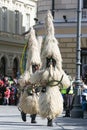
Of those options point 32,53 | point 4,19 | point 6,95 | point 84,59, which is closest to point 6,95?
point 6,95

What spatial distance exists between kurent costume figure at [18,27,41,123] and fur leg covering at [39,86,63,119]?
1029mm

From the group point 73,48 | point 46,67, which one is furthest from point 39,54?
point 73,48

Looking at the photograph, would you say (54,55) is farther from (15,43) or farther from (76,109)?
(15,43)

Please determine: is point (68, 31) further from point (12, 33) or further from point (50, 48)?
point (12, 33)

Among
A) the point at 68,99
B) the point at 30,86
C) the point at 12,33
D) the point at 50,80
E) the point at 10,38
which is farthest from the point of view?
the point at 12,33

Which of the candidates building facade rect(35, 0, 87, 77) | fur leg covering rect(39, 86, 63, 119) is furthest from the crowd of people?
fur leg covering rect(39, 86, 63, 119)

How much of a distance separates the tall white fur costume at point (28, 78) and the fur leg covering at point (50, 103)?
3.37 feet

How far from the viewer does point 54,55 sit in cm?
1623

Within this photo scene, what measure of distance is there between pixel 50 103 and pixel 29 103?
127 centimetres

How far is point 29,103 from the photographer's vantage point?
17016mm

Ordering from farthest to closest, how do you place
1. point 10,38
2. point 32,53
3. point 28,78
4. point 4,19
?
point 4,19
point 10,38
point 32,53
point 28,78

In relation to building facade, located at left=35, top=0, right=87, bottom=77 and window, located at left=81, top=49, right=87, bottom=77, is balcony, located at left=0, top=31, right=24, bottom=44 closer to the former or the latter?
building facade, located at left=35, top=0, right=87, bottom=77

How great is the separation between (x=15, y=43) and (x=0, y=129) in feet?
144

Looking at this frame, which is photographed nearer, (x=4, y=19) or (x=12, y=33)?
(x=4, y=19)
